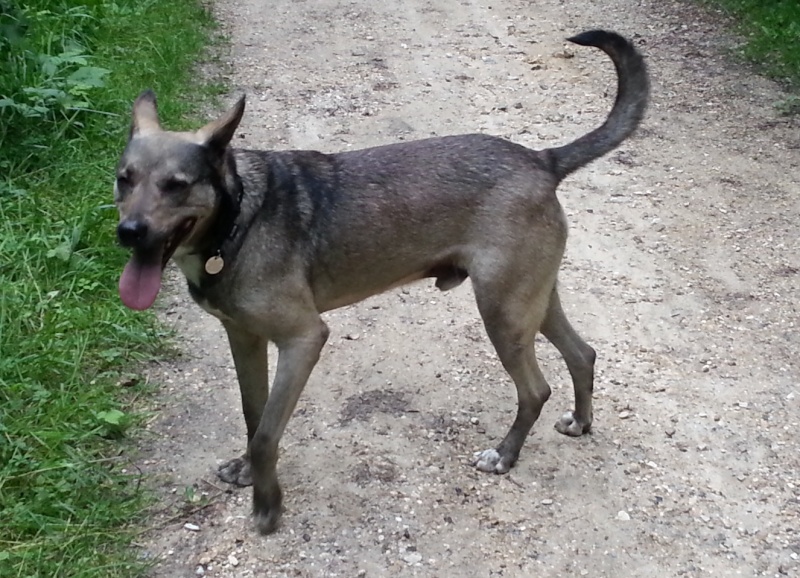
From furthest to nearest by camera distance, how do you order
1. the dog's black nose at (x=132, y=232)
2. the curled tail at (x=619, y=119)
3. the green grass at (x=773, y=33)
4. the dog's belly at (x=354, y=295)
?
the green grass at (x=773, y=33) < the curled tail at (x=619, y=119) < the dog's belly at (x=354, y=295) < the dog's black nose at (x=132, y=232)

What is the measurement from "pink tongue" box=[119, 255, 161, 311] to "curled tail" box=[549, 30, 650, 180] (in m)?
1.75

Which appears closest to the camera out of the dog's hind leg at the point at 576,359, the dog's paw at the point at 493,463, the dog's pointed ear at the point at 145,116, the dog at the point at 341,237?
the dog at the point at 341,237

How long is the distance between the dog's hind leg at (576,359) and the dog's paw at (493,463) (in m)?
0.40

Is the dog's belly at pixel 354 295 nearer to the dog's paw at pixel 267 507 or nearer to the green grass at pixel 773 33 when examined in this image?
the dog's paw at pixel 267 507

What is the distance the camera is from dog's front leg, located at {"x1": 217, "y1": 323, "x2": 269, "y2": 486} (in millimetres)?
3889

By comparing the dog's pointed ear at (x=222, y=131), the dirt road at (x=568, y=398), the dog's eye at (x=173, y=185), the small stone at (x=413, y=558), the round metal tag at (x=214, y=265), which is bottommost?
the dirt road at (x=568, y=398)

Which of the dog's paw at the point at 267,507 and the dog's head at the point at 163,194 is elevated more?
the dog's head at the point at 163,194

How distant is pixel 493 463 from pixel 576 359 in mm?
617

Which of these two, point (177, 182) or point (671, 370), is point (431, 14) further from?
point (177, 182)

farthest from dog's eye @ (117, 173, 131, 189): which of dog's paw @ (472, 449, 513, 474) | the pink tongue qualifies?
dog's paw @ (472, 449, 513, 474)

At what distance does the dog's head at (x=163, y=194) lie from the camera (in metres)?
3.17

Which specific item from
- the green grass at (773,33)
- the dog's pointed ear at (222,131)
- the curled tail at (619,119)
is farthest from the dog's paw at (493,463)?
the green grass at (773,33)

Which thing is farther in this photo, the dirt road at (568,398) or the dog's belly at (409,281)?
the dog's belly at (409,281)

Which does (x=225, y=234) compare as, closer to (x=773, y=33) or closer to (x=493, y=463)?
(x=493, y=463)
